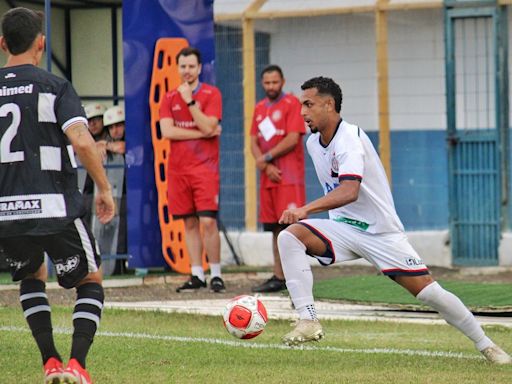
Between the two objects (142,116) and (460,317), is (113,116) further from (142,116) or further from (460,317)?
(460,317)

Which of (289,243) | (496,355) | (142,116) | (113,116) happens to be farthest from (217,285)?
(496,355)

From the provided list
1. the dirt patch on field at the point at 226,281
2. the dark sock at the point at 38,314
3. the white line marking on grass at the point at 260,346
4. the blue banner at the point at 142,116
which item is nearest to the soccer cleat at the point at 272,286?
the dirt patch on field at the point at 226,281

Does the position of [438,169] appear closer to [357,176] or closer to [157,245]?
[157,245]

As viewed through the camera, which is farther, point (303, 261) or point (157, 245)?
point (157, 245)

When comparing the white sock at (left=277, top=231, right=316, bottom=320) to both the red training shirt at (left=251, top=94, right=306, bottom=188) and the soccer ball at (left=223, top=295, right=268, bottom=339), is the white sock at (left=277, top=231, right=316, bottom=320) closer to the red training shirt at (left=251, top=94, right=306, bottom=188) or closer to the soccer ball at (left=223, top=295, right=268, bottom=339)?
the soccer ball at (left=223, top=295, right=268, bottom=339)

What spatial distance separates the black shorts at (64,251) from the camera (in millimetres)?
7367

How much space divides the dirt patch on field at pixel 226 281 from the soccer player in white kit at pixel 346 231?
4293 mm

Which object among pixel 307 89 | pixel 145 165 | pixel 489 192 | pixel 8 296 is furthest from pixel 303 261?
pixel 489 192

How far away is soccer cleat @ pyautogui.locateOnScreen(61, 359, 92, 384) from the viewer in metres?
7.15

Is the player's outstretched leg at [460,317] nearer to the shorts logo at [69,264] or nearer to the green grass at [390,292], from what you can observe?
the shorts logo at [69,264]

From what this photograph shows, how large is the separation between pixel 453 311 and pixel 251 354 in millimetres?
1398

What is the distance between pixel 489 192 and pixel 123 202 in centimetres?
431

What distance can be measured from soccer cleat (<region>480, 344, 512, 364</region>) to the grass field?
2.0 inches

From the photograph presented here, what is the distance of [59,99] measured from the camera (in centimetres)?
735
